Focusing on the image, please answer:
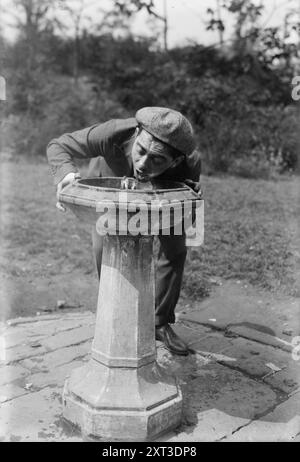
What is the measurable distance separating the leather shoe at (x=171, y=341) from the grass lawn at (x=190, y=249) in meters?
1.04

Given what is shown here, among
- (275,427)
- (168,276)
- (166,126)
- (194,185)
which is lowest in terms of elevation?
(275,427)

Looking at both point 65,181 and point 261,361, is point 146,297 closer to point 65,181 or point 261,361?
point 65,181

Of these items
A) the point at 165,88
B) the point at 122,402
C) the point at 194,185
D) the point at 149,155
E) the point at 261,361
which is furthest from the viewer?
the point at 165,88

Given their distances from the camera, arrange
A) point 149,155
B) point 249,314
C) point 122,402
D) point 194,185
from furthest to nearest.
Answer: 1. point 249,314
2. point 194,185
3. point 149,155
4. point 122,402

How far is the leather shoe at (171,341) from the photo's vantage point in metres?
3.38

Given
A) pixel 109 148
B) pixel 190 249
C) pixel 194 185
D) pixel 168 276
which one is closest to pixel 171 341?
pixel 168 276

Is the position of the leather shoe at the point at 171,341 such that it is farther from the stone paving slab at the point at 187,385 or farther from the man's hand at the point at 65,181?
the man's hand at the point at 65,181

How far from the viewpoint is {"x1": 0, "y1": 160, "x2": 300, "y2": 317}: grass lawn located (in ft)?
15.3

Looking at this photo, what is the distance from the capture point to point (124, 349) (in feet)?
8.23

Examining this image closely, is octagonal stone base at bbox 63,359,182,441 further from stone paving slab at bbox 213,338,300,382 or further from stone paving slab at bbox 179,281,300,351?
stone paving slab at bbox 179,281,300,351

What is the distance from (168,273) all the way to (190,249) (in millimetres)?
2142

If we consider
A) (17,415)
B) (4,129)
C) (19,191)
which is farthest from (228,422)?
(4,129)

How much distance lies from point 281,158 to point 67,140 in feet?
27.4

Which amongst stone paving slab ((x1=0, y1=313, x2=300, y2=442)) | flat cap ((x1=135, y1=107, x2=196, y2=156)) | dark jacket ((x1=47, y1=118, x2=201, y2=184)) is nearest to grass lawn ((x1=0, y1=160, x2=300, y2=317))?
stone paving slab ((x1=0, y1=313, x2=300, y2=442))
